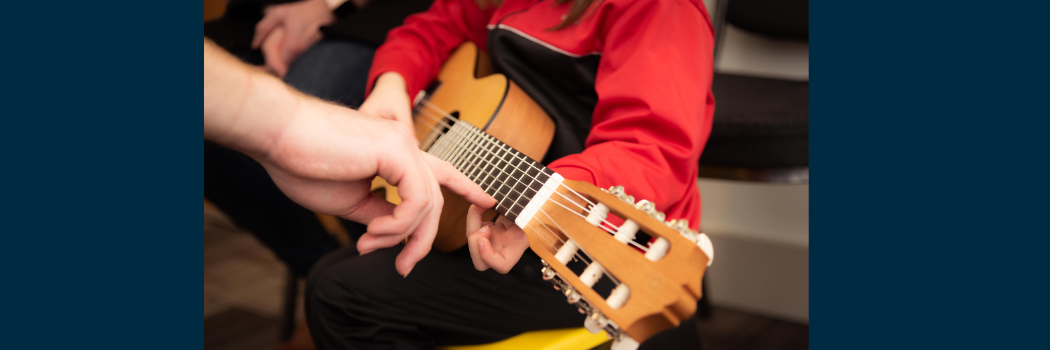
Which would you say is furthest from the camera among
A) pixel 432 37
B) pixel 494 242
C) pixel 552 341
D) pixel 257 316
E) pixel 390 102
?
pixel 257 316

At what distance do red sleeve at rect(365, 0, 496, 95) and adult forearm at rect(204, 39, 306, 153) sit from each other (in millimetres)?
469

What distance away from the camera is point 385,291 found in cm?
64

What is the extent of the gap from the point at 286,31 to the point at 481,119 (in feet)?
1.86

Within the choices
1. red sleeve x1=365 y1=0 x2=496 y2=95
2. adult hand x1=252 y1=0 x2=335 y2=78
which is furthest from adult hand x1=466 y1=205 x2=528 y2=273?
adult hand x1=252 y1=0 x2=335 y2=78

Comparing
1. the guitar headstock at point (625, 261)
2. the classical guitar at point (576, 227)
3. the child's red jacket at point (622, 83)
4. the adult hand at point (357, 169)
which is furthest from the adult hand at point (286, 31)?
the guitar headstock at point (625, 261)

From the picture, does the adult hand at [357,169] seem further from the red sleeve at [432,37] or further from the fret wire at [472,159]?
the red sleeve at [432,37]

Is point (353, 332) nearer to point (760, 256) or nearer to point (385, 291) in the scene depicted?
point (385, 291)

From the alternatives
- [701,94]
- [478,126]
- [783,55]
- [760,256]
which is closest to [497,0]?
[478,126]

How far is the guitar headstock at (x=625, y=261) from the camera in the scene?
1.22ft

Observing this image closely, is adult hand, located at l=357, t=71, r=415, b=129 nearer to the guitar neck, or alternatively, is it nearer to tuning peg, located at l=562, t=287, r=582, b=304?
the guitar neck

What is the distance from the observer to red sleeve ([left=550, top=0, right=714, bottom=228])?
0.52m

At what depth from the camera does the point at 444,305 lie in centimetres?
64

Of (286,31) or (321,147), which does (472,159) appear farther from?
(286,31)

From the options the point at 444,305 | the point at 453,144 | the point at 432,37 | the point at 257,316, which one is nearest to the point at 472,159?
the point at 453,144
